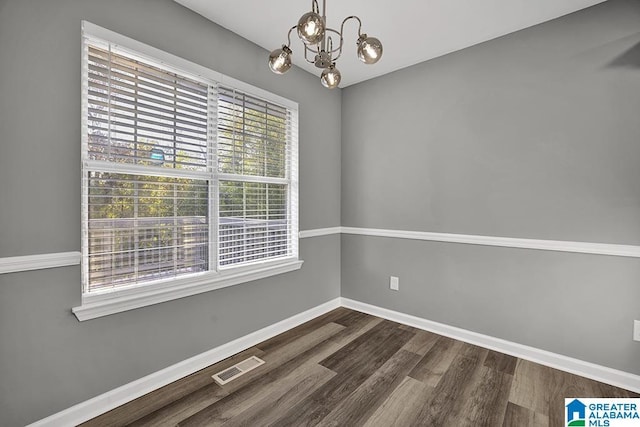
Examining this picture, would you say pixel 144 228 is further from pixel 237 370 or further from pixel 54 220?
pixel 237 370

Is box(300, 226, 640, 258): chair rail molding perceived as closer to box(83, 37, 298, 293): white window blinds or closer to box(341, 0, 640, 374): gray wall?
box(341, 0, 640, 374): gray wall

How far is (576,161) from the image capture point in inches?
84.5

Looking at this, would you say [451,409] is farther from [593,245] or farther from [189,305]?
[189,305]

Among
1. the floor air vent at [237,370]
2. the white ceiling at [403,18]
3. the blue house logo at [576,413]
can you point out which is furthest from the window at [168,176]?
the blue house logo at [576,413]

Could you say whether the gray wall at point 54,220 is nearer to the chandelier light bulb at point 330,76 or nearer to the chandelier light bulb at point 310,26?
the chandelier light bulb at point 330,76

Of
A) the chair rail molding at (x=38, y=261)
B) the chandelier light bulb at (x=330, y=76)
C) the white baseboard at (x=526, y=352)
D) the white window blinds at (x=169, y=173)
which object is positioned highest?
the chandelier light bulb at (x=330, y=76)

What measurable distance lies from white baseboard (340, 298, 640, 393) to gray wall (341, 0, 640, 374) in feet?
0.19

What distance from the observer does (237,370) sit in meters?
2.20

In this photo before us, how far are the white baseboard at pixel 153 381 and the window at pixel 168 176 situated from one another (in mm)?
502

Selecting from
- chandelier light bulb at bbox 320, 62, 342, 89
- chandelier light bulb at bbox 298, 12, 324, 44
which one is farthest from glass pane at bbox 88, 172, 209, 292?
chandelier light bulb at bbox 298, 12, 324, 44

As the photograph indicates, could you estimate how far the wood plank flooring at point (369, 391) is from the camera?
1.74 meters

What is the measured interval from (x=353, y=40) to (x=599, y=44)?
1735 mm

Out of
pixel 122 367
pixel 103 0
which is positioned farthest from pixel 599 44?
pixel 122 367

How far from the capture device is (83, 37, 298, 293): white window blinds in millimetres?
1738
